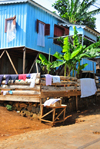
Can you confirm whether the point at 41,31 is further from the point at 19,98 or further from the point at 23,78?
the point at 19,98

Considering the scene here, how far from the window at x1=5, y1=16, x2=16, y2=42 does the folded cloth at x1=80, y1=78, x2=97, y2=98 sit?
5.89 metres

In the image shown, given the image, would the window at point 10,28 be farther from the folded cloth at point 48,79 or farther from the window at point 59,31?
the folded cloth at point 48,79

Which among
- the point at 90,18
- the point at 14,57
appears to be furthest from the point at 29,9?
the point at 90,18

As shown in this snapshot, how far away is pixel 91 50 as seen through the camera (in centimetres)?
1144

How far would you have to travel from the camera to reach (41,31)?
44.9ft

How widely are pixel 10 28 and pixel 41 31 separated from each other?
2.44 metres

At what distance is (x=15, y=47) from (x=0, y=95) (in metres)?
3.82

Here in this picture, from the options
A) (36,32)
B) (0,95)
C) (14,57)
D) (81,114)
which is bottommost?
(81,114)

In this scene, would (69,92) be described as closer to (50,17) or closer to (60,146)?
(60,146)

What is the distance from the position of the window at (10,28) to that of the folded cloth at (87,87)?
589 centimetres

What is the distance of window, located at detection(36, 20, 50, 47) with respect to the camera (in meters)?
13.3

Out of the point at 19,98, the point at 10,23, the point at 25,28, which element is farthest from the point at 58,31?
the point at 19,98

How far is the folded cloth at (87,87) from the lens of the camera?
1210cm

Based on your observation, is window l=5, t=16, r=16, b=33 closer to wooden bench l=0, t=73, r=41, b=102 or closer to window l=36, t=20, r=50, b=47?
window l=36, t=20, r=50, b=47
